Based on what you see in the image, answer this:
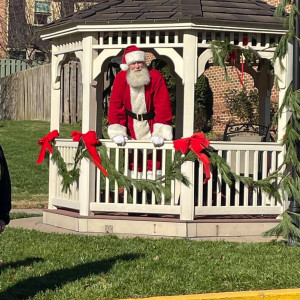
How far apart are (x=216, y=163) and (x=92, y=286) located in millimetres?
3397

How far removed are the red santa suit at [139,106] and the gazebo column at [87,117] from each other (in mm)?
296

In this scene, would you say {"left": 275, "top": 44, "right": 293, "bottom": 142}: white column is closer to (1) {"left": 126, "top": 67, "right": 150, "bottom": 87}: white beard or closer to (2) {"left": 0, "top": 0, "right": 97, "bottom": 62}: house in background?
(1) {"left": 126, "top": 67, "right": 150, "bottom": 87}: white beard

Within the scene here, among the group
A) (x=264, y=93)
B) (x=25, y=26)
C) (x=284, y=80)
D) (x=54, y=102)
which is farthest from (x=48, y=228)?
(x=25, y=26)

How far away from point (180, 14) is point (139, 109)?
1.44m

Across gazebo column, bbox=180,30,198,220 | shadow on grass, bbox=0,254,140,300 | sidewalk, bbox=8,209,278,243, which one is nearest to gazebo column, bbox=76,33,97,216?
sidewalk, bbox=8,209,278,243

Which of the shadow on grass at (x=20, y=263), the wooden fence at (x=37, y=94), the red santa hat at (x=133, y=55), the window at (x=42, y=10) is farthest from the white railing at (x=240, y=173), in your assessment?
the window at (x=42, y=10)

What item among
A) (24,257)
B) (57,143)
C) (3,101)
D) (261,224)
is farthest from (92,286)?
(3,101)

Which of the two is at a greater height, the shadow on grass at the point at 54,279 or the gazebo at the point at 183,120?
the gazebo at the point at 183,120

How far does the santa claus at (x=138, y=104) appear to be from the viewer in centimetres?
991

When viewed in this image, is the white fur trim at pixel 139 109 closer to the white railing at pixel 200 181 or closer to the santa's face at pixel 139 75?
the santa's face at pixel 139 75

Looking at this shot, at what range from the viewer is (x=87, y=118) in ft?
32.8

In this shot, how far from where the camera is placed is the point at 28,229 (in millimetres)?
9914

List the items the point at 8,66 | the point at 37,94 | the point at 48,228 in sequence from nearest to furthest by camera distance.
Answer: the point at 48,228
the point at 37,94
the point at 8,66

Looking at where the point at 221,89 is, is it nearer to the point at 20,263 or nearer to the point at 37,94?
the point at 37,94
